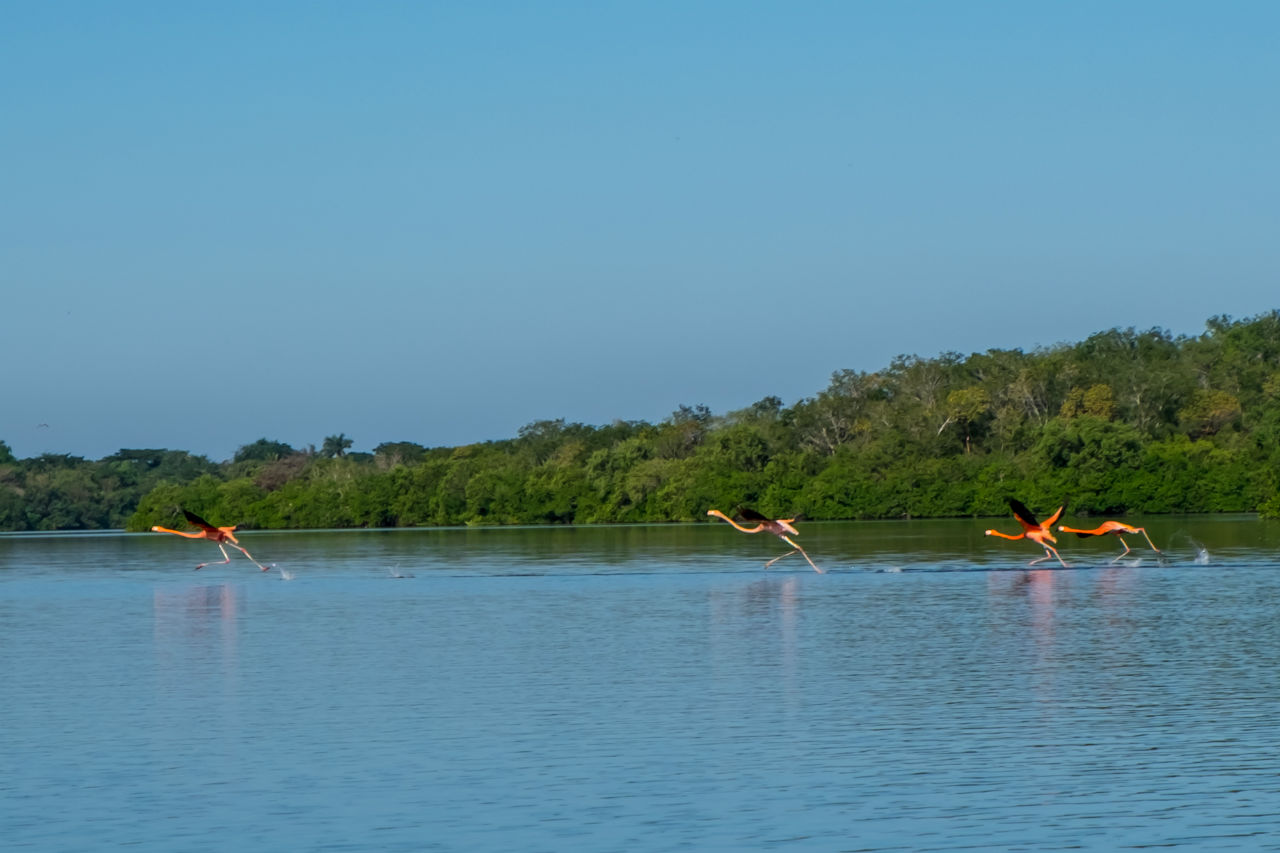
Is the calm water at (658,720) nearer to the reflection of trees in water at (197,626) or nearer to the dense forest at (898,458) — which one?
the reflection of trees in water at (197,626)

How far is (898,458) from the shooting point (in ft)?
369

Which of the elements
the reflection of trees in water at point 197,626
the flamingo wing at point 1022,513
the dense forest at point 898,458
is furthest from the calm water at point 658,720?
the dense forest at point 898,458

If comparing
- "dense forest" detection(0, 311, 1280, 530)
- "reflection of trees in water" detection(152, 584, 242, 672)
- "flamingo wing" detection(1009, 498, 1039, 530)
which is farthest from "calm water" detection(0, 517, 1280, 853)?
"dense forest" detection(0, 311, 1280, 530)

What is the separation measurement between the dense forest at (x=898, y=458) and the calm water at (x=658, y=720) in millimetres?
58220

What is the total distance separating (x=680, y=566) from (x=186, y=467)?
136 metres

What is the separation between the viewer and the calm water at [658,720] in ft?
48.8

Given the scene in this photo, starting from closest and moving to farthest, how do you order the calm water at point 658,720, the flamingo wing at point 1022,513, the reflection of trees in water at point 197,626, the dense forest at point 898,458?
the calm water at point 658,720
the reflection of trees in water at point 197,626
the flamingo wing at point 1022,513
the dense forest at point 898,458

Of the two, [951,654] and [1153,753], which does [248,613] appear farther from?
[1153,753]

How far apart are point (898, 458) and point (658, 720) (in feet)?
307

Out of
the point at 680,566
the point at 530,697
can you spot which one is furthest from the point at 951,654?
the point at 680,566

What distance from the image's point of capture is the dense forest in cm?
10212

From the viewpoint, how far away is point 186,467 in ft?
598

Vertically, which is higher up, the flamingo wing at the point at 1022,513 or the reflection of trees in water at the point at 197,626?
the flamingo wing at the point at 1022,513

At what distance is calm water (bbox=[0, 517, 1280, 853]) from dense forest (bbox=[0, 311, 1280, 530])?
58.2 m
